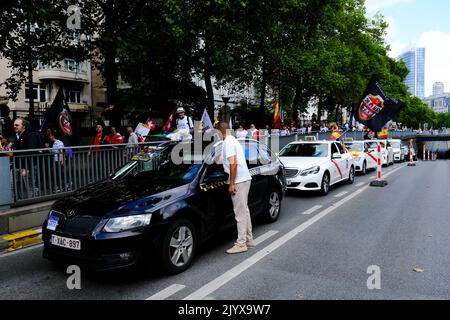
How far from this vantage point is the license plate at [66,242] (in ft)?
14.2

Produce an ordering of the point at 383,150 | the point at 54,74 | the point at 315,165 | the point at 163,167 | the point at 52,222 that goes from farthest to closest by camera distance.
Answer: the point at 54,74, the point at 383,150, the point at 315,165, the point at 163,167, the point at 52,222

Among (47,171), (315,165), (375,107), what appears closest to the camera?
(47,171)

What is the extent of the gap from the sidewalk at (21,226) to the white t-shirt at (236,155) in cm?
341

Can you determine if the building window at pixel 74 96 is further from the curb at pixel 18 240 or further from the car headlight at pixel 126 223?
the car headlight at pixel 126 223

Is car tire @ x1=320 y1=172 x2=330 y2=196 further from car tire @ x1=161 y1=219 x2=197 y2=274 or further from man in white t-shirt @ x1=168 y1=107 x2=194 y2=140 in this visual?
car tire @ x1=161 y1=219 x2=197 y2=274

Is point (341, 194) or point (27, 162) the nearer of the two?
point (27, 162)

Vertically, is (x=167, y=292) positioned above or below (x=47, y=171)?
below

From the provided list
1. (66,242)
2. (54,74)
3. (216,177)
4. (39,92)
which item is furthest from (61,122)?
(39,92)

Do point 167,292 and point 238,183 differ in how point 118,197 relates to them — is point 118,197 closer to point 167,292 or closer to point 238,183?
point 167,292

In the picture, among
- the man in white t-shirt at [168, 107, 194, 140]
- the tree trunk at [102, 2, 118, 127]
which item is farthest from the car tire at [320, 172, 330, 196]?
the tree trunk at [102, 2, 118, 127]

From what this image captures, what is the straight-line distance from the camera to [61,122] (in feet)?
33.5

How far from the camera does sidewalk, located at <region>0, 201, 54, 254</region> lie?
606 cm

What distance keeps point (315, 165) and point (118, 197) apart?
692cm

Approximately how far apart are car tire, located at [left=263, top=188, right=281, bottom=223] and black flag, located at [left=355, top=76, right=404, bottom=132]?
10.1 m
